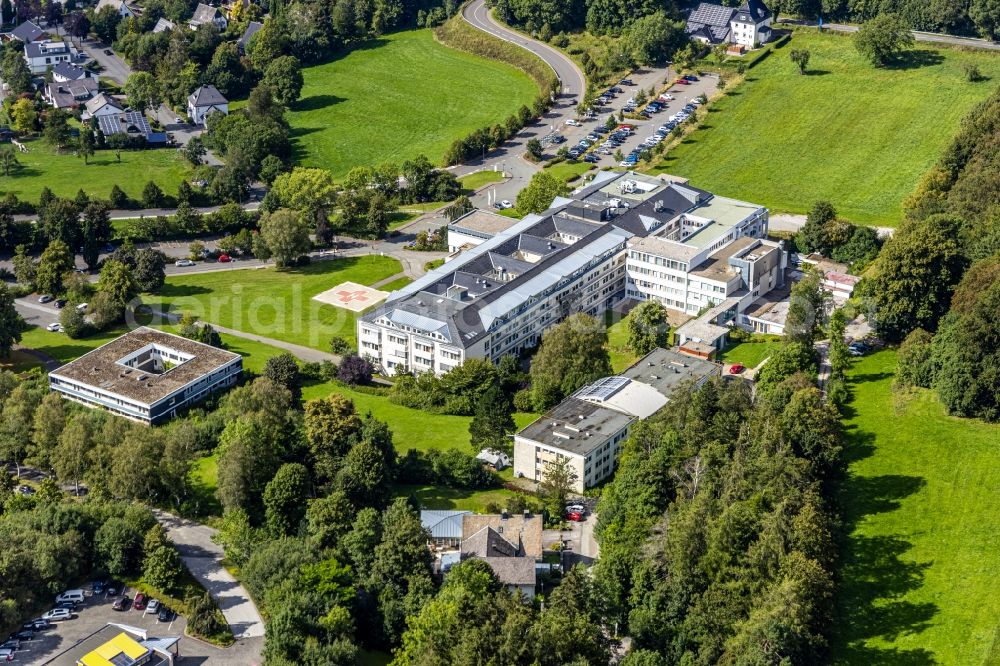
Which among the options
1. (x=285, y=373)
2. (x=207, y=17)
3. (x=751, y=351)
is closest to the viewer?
(x=285, y=373)

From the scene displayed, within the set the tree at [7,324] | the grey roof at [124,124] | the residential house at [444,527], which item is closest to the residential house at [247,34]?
the grey roof at [124,124]

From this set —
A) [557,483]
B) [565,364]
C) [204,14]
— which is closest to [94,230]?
[565,364]

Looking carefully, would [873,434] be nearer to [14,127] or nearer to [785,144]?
[785,144]

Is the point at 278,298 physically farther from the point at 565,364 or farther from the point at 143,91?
the point at 143,91

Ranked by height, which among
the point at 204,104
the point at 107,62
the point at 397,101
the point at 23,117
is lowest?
the point at 23,117

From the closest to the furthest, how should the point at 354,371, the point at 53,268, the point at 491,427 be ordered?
1. the point at 491,427
2. the point at 354,371
3. the point at 53,268

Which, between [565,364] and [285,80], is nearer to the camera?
[565,364]

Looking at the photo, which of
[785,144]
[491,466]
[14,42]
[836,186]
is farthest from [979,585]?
[14,42]
